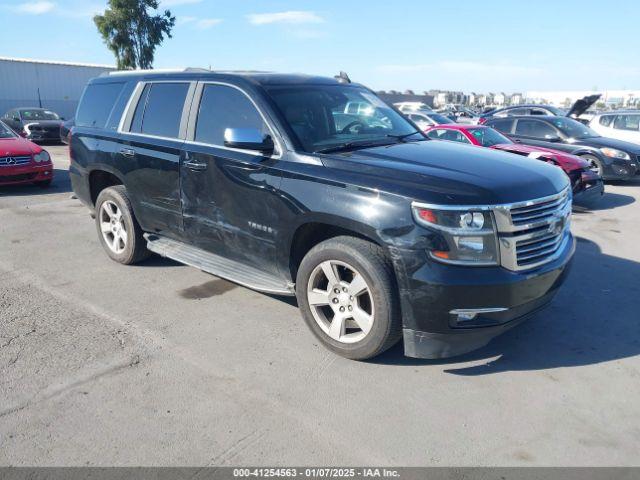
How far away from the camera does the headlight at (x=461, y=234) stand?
3094mm

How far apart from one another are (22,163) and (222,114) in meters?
7.49

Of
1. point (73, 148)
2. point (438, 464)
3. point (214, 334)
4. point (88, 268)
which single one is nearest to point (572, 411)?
point (438, 464)

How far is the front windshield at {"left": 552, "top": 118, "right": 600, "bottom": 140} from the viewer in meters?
11.6

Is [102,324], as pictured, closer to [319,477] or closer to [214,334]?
[214,334]

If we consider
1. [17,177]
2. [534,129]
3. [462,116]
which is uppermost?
[534,129]

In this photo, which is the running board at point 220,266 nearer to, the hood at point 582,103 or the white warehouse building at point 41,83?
the hood at point 582,103

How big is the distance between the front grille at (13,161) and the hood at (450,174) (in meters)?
8.58

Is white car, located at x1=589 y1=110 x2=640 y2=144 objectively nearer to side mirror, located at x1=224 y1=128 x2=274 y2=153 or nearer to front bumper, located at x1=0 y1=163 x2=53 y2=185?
side mirror, located at x1=224 y1=128 x2=274 y2=153

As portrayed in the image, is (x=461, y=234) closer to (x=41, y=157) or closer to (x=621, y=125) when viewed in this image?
(x=41, y=157)

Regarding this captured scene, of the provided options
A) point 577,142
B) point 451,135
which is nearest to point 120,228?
point 451,135

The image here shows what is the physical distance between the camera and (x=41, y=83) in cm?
3192

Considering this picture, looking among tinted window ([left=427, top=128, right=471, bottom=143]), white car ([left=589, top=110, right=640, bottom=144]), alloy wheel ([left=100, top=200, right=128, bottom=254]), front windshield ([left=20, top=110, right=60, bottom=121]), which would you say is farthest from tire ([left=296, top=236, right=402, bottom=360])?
front windshield ([left=20, top=110, right=60, bottom=121])

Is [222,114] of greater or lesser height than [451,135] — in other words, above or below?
above

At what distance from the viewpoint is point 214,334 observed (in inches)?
159
